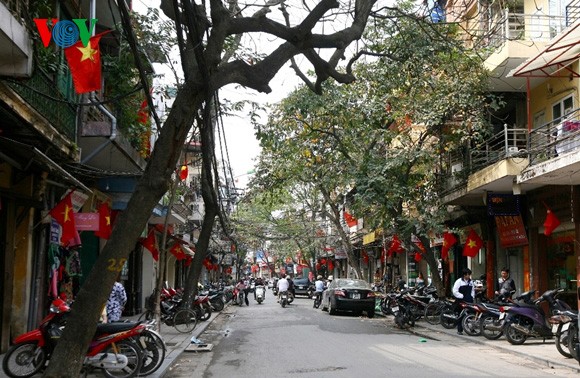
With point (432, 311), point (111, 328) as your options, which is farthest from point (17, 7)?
point (432, 311)

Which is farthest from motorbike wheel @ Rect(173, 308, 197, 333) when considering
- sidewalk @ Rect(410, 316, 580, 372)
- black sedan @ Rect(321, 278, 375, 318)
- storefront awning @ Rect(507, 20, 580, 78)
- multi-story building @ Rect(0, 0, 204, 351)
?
storefront awning @ Rect(507, 20, 580, 78)

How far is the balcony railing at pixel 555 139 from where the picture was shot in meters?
14.5

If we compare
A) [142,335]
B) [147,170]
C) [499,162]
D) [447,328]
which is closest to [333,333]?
[447,328]

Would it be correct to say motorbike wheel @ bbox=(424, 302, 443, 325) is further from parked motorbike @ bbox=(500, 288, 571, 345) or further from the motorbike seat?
the motorbike seat

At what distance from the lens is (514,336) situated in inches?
554

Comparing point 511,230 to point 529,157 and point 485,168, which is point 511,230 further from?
point 529,157

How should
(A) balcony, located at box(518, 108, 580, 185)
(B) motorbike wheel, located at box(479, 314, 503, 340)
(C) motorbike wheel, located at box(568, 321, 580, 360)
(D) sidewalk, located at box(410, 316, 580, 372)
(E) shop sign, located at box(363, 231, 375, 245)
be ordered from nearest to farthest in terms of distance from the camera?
(C) motorbike wheel, located at box(568, 321, 580, 360)
(D) sidewalk, located at box(410, 316, 580, 372)
(A) balcony, located at box(518, 108, 580, 185)
(B) motorbike wheel, located at box(479, 314, 503, 340)
(E) shop sign, located at box(363, 231, 375, 245)

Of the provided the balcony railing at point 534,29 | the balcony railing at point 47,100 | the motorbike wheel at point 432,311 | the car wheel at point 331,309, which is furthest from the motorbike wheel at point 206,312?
the balcony railing at point 534,29

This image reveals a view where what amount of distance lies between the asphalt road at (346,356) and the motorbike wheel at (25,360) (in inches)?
86.5

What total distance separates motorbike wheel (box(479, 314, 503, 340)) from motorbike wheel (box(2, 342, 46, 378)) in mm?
10352

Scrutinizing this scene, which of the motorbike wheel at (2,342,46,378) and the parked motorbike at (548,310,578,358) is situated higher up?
the parked motorbike at (548,310,578,358)

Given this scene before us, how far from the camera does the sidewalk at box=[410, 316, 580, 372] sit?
37.0 feet

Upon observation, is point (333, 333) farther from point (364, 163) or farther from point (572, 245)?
point (572, 245)

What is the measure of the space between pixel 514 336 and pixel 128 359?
878 cm
